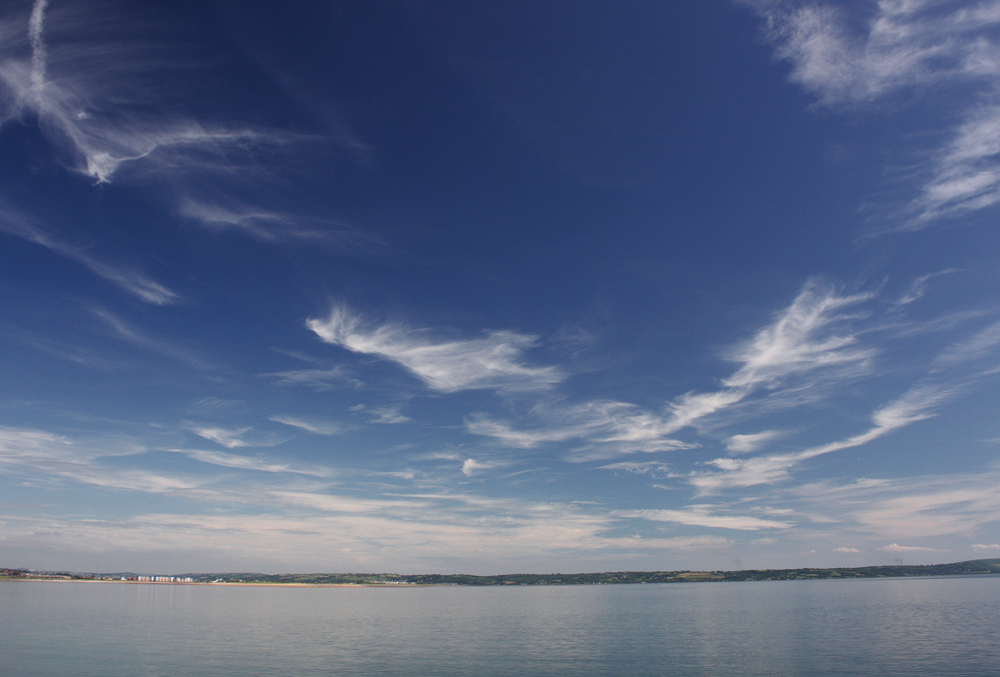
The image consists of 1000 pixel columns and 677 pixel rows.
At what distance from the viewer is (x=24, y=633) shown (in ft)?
264

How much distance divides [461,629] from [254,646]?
3747 centimetres

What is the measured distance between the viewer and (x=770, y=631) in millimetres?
84688

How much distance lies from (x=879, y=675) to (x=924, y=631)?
4245cm

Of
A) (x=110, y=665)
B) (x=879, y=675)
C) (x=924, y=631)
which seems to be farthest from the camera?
(x=924, y=631)

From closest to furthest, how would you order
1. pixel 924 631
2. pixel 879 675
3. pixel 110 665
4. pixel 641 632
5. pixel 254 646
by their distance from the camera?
pixel 879 675
pixel 110 665
pixel 254 646
pixel 924 631
pixel 641 632

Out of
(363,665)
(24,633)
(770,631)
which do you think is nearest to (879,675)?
(770,631)

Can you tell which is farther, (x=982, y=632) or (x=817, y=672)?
(x=982, y=632)

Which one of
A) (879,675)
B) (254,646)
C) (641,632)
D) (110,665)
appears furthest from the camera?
(641,632)

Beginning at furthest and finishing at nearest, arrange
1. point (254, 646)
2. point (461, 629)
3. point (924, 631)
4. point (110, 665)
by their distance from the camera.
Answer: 1. point (461, 629)
2. point (924, 631)
3. point (254, 646)
4. point (110, 665)

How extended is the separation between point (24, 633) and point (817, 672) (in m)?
109

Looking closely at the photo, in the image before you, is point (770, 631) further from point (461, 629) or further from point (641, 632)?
point (461, 629)

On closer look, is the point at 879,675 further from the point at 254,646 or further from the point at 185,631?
the point at 185,631

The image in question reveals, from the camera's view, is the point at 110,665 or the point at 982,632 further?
the point at 982,632

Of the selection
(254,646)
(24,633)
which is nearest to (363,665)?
(254,646)
